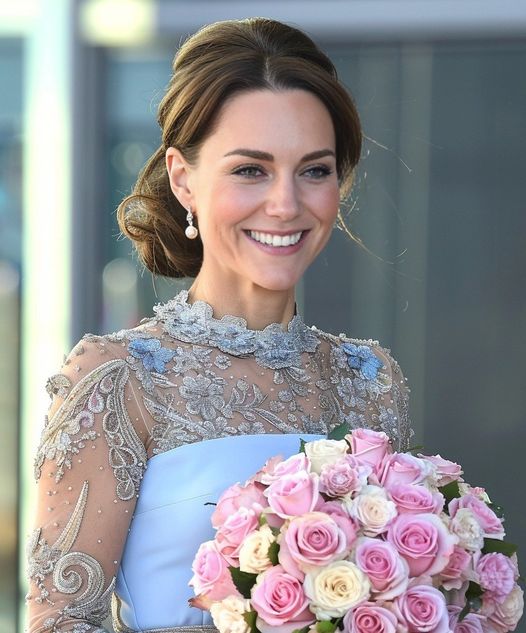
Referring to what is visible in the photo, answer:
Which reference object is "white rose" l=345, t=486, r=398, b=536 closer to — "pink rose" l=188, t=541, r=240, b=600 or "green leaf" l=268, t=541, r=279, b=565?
"green leaf" l=268, t=541, r=279, b=565

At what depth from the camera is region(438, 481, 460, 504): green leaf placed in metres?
2.17

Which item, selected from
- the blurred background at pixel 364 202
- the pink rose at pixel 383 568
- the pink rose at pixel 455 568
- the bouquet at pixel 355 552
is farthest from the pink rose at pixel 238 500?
the blurred background at pixel 364 202

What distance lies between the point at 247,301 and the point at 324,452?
27.5 inches

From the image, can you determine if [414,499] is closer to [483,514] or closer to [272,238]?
[483,514]

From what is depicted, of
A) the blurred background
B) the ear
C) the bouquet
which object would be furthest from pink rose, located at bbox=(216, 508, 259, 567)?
the blurred background

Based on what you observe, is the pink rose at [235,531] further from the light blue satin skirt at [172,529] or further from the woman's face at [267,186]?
the woman's face at [267,186]

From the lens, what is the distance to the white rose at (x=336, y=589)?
6.21ft

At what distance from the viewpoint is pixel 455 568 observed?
202cm

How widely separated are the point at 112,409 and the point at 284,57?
86 cm

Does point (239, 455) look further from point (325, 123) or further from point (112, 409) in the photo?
point (325, 123)

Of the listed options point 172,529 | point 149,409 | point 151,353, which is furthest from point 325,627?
point 151,353

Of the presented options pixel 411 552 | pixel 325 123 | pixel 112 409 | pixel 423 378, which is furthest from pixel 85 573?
pixel 423 378

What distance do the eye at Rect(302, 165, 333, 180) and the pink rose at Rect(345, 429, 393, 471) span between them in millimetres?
712

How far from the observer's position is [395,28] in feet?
16.9
